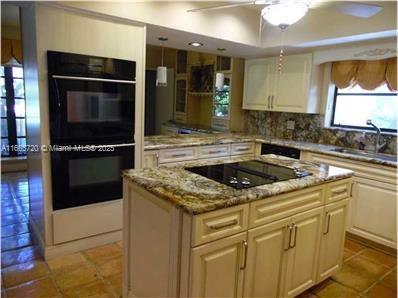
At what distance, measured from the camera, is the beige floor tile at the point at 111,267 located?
238 centimetres

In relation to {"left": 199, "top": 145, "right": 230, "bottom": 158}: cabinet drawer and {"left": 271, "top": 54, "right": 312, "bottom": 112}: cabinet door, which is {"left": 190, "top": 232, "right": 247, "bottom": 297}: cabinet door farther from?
{"left": 271, "top": 54, "right": 312, "bottom": 112}: cabinet door

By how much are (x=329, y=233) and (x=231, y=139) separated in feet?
6.58

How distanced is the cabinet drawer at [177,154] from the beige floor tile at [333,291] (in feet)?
6.06

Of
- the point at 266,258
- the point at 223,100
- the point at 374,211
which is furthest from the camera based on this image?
the point at 223,100

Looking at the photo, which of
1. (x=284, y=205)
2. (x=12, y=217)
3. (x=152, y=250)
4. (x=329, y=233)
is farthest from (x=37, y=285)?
(x=329, y=233)

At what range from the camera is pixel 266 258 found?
173 cm

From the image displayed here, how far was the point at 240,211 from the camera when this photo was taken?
155 cm

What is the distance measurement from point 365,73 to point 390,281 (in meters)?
2.22

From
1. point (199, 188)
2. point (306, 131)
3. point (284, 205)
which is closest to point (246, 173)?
point (284, 205)

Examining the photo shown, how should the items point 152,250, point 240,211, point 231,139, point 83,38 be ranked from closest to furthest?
point 240,211
point 152,250
point 83,38
point 231,139

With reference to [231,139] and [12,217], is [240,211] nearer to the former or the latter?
[231,139]

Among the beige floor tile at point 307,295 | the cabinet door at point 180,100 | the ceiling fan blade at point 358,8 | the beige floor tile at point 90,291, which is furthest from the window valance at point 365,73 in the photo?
the beige floor tile at point 90,291

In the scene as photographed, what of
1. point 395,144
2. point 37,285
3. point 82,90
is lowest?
point 37,285

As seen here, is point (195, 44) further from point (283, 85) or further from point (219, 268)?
point (219, 268)
